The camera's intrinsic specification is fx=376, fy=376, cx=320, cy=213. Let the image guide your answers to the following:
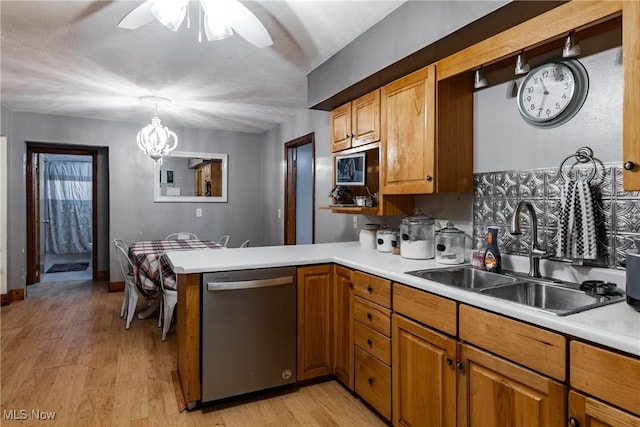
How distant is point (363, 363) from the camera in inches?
84.5

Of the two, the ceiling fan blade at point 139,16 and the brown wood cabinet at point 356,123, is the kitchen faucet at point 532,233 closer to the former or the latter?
the brown wood cabinet at point 356,123

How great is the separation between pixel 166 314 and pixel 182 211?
7.99 feet

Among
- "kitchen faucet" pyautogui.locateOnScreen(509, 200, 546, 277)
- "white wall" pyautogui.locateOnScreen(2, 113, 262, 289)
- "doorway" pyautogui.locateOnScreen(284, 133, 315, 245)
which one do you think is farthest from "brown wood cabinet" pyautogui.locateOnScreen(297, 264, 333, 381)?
"white wall" pyautogui.locateOnScreen(2, 113, 262, 289)

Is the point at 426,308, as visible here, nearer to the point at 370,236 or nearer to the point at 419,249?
the point at 419,249

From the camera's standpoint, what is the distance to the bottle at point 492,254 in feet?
6.25

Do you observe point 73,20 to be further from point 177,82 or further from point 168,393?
point 168,393

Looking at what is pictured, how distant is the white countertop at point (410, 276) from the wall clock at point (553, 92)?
2.86 feet

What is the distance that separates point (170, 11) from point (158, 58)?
122cm

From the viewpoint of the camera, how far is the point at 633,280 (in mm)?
1192

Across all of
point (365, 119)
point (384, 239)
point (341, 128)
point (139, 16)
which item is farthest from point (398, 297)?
point (139, 16)

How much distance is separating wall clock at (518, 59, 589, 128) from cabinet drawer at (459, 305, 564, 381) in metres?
1.00

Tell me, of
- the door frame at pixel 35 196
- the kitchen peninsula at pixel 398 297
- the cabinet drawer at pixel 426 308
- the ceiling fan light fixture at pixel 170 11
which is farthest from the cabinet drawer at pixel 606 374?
the door frame at pixel 35 196

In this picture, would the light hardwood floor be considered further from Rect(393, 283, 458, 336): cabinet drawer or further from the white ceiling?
the white ceiling

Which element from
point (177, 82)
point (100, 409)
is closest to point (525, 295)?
point (100, 409)
